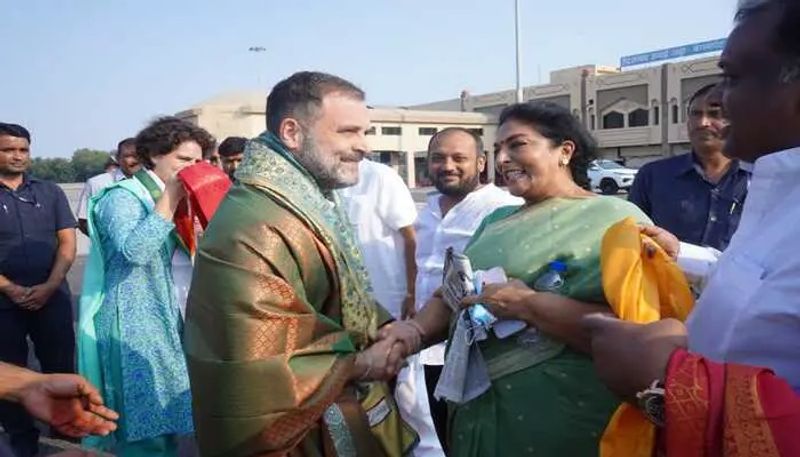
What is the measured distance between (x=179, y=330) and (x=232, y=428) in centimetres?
201

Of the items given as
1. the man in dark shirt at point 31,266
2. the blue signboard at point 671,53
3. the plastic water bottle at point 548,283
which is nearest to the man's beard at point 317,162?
the plastic water bottle at point 548,283

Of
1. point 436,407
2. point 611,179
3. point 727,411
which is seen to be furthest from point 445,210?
point 611,179

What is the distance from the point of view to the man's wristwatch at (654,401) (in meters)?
1.26

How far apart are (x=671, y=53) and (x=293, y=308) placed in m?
55.8

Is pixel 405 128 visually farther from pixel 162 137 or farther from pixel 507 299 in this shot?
pixel 507 299

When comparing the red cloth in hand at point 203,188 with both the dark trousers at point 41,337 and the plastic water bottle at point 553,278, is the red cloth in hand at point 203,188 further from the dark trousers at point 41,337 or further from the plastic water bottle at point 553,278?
the plastic water bottle at point 553,278

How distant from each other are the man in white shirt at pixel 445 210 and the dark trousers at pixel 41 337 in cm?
237

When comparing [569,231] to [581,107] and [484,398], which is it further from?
[581,107]

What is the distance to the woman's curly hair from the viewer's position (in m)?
3.90

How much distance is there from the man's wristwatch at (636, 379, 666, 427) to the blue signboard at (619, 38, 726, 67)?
49.4 m

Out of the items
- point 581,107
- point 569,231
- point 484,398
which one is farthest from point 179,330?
point 581,107

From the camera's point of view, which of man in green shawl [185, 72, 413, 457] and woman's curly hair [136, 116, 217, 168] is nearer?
man in green shawl [185, 72, 413, 457]

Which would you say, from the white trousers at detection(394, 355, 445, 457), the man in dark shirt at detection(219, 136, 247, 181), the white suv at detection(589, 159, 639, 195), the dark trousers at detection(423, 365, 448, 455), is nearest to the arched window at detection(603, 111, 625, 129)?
the white suv at detection(589, 159, 639, 195)

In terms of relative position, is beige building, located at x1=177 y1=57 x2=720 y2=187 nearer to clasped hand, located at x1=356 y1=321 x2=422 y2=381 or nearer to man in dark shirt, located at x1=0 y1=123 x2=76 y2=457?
man in dark shirt, located at x1=0 y1=123 x2=76 y2=457
